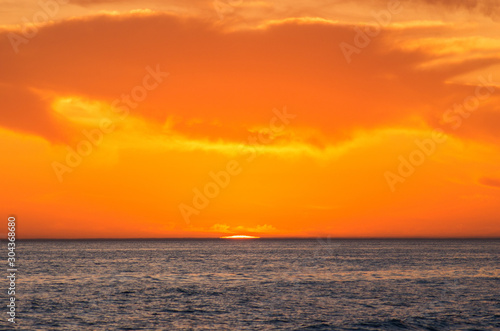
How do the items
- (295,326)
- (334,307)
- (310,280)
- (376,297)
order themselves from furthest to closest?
(310,280)
(376,297)
(334,307)
(295,326)

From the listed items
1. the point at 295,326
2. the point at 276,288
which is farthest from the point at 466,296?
the point at 295,326

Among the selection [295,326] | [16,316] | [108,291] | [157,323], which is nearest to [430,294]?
[295,326]

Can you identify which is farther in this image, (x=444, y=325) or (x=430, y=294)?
(x=430, y=294)

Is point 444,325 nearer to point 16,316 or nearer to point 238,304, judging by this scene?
point 238,304

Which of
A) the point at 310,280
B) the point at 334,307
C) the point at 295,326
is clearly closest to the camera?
the point at 295,326

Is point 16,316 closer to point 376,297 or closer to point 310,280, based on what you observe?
point 376,297

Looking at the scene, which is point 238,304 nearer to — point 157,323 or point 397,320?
point 157,323

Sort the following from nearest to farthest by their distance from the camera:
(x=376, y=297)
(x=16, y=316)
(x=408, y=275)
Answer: (x=16, y=316)
(x=376, y=297)
(x=408, y=275)

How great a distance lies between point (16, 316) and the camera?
5238cm

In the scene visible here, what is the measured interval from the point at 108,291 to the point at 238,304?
850 inches

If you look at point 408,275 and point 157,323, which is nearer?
point 157,323

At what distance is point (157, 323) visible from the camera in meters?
49.5

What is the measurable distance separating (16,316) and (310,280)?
163 ft

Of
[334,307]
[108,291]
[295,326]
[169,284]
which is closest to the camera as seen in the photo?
[295,326]
